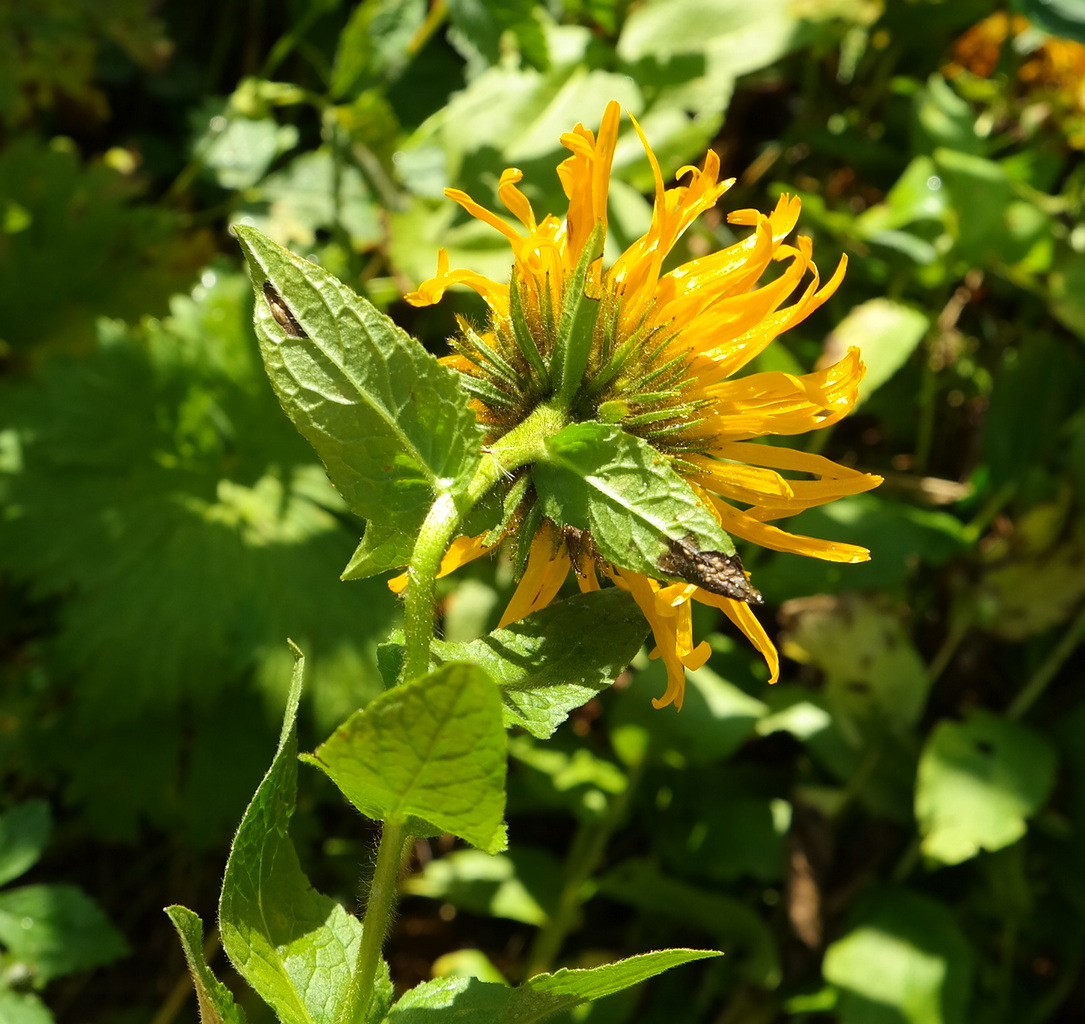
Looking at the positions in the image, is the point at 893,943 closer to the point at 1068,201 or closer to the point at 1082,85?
the point at 1068,201

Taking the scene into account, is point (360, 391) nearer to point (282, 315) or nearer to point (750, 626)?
point (282, 315)

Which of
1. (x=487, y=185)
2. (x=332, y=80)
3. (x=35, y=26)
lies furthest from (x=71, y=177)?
(x=487, y=185)

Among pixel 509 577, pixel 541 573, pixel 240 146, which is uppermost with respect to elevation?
pixel 541 573

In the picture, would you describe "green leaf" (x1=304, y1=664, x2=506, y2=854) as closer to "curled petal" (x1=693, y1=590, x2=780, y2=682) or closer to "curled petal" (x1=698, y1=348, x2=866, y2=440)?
"curled petal" (x1=693, y1=590, x2=780, y2=682)

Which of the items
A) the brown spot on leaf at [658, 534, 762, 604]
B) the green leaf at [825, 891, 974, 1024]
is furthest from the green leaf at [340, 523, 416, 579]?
the green leaf at [825, 891, 974, 1024]

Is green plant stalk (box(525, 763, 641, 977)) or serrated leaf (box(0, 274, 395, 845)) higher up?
serrated leaf (box(0, 274, 395, 845))

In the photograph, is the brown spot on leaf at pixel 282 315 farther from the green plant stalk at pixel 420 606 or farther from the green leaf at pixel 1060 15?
the green leaf at pixel 1060 15

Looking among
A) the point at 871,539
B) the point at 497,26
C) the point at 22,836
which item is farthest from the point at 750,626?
the point at 497,26
